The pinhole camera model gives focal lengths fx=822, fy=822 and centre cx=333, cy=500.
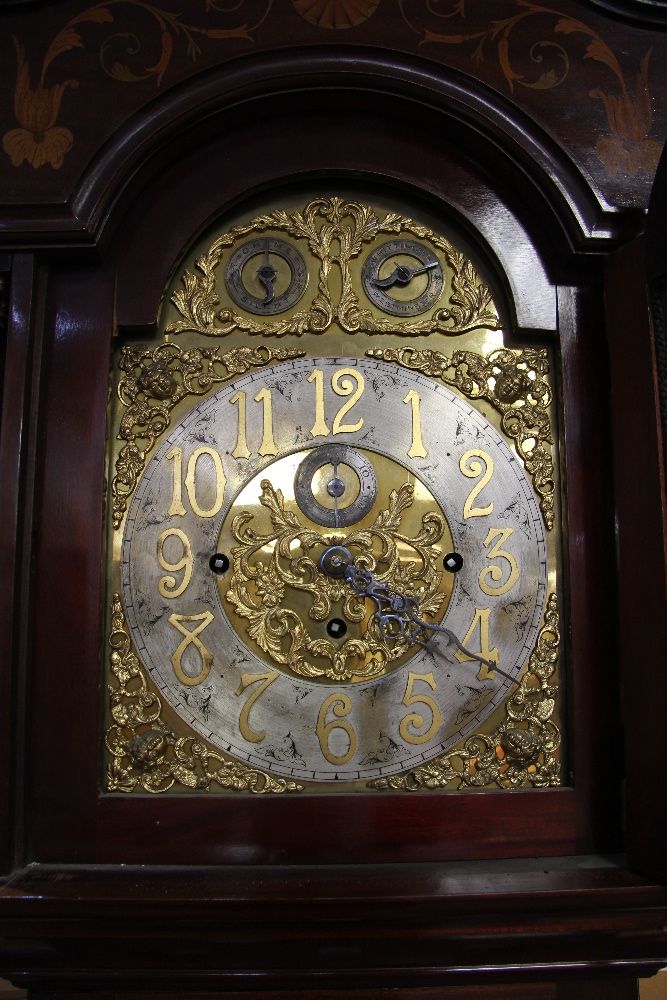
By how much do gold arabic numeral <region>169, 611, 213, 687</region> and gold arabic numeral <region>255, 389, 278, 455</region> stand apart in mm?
305

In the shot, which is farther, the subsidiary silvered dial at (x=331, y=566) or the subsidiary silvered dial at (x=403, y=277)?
the subsidiary silvered dial at (x=403, y=277)

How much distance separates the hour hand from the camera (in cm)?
153

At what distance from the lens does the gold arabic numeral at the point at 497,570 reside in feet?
4.75

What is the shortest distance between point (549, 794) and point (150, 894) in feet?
2.19

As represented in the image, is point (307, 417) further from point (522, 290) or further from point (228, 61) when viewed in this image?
point (228, 61)

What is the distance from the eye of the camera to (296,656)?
1421 mm

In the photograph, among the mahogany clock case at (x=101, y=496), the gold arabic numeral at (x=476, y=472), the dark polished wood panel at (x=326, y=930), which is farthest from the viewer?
the gold arabic numeral at (x=476, y=472)

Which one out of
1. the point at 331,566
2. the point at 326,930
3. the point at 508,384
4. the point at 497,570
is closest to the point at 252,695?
the point at 331,566

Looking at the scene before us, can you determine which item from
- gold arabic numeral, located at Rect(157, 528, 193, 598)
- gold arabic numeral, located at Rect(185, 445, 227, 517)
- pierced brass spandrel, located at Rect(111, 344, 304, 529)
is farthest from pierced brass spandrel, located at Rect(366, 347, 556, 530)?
gold arabic numeral, located at Rect(157, 528, 193, 598)

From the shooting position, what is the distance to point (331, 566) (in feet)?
4.68

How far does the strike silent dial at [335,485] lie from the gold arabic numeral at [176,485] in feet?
0.67

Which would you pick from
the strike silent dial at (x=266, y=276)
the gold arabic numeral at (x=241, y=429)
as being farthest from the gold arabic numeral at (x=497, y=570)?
the strike silent dial at (x=266, y=276)

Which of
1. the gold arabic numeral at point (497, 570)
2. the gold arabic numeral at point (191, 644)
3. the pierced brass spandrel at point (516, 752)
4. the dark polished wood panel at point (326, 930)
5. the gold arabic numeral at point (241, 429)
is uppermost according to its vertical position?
the gold arabic numeral at point (241, 429)

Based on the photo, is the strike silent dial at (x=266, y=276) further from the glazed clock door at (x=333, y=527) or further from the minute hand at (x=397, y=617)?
the minute hand at (x=397, y=617)
